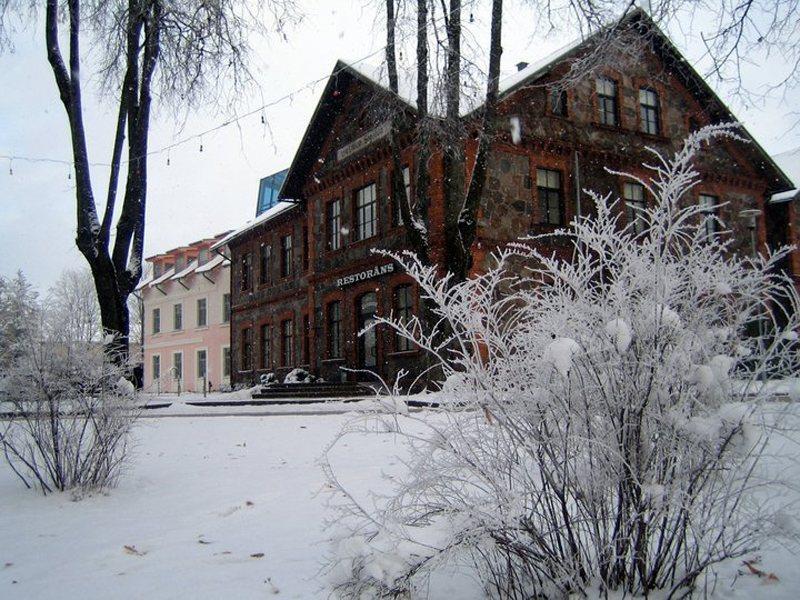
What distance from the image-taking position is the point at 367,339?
792 inches

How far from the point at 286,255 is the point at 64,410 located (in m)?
22.1

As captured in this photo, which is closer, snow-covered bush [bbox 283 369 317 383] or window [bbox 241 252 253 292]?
snow-covered bush [bbox 283 369 317 383]

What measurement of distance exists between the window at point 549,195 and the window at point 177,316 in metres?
26.5

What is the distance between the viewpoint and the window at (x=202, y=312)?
37169 mm

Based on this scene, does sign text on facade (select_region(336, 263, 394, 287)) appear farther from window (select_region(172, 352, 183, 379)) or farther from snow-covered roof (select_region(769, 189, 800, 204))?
window (select_region(172, 352, 183, 379))

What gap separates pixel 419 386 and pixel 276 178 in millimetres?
20384

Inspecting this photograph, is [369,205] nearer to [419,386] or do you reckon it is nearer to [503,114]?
[503,114]

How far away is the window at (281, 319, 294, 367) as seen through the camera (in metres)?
26.1

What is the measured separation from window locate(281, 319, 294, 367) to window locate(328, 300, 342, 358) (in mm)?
4158

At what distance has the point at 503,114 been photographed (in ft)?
58.7

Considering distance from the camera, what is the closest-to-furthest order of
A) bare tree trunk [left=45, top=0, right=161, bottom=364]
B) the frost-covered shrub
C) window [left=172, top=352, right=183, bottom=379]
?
bare tree trunk [left=45, top=0, right=161, bottom=364] < the frost-covered shrub < window [left=172, top=352, right=183, bottom=379]

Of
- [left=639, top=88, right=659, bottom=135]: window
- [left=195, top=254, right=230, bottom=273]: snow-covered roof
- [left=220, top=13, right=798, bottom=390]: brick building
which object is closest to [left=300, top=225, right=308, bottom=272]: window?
[left=220, top=13, right=798, bottom=390]: brick building

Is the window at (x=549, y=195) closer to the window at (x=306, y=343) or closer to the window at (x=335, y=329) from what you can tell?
the window at (x=335, y=329)

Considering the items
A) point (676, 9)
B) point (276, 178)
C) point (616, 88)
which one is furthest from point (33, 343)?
point (276, 178)
